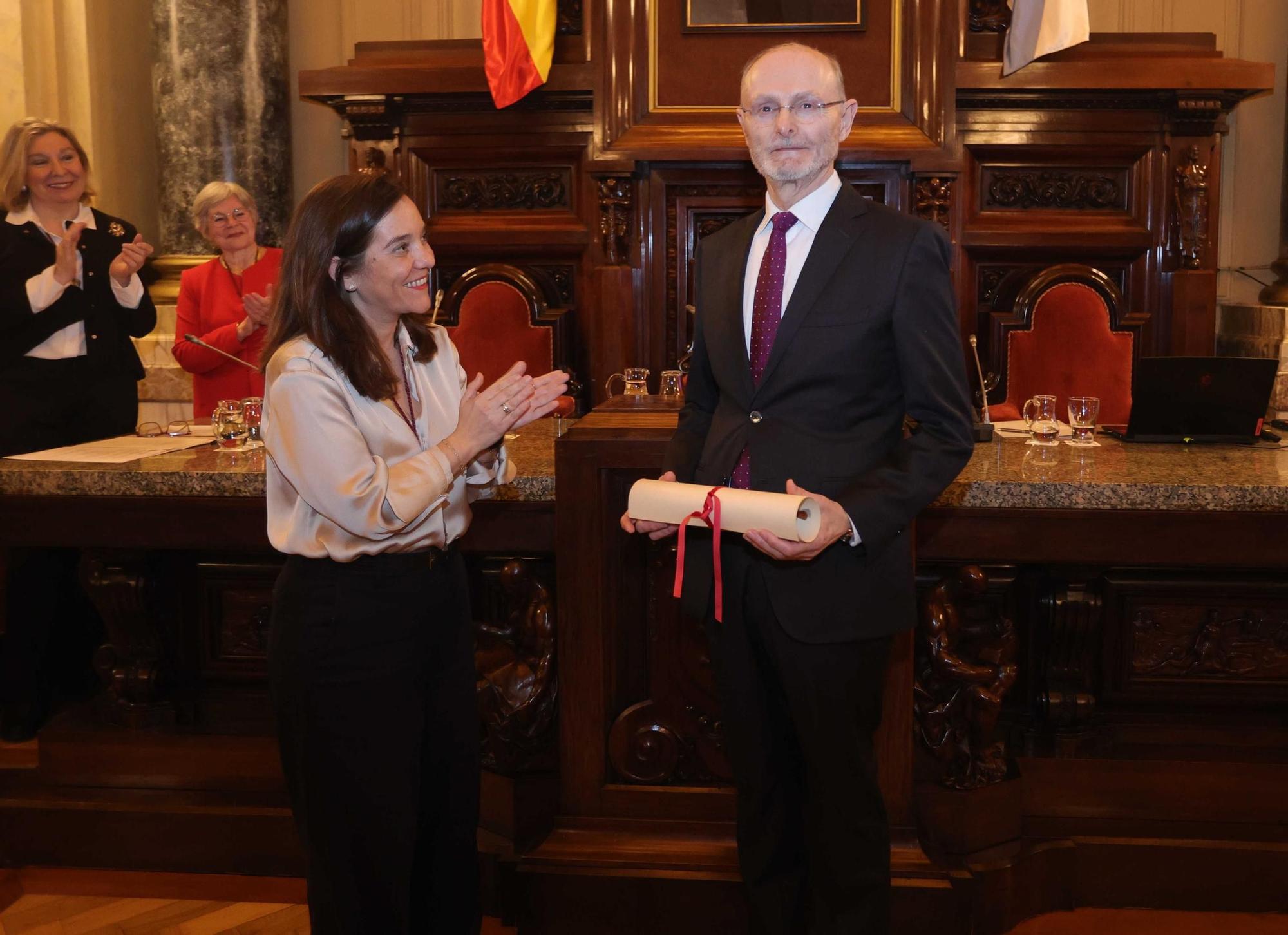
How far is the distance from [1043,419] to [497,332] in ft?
9.20

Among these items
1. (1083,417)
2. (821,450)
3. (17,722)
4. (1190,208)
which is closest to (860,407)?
(821,450)

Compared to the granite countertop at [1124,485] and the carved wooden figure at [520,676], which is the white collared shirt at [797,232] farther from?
the carved wooden figure at [520,676]

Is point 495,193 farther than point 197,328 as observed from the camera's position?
Yes

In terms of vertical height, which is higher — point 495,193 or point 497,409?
point 495,193

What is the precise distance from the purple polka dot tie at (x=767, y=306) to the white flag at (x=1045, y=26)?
136 inches

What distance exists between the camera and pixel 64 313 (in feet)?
12.1

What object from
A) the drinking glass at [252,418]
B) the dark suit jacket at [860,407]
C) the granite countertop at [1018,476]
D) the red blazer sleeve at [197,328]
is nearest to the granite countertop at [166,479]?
the granite countertop at [1018,476]

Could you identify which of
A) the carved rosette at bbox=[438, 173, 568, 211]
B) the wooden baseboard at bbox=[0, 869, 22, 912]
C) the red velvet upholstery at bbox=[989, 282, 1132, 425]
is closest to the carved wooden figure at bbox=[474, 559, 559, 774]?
the wooden baseboard at bbox=[0, 869, 22, 912]

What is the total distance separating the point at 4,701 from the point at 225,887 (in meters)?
0.85

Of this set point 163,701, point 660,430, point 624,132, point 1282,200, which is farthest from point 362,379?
point 1282,200

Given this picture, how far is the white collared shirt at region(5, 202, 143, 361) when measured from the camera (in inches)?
143

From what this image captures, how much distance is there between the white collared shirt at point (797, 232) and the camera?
2.01 metres

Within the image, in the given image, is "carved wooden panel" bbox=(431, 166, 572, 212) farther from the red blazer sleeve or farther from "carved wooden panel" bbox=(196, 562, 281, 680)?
"carved wooden panel" bbox=(196, 562, 281, 680)

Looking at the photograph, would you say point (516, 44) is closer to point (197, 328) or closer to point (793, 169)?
point (197, 328)
